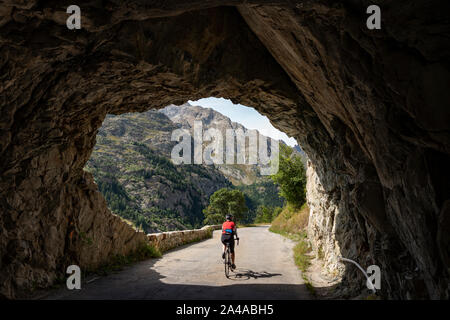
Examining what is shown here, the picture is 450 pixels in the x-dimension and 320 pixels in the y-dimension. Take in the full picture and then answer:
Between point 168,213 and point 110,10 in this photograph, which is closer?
point 110,10

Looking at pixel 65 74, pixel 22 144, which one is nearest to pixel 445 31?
pixel 65 74

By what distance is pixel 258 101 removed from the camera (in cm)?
1062

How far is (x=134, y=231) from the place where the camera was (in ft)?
43.8

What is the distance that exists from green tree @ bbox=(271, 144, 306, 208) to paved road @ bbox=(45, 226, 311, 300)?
16.4 meters

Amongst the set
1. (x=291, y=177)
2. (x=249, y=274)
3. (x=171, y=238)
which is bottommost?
(x=171, y=238)

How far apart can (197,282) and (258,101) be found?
22.1ft

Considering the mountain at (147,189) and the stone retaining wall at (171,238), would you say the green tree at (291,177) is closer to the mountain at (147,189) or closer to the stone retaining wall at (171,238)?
the stone retaining wall at (171,238)

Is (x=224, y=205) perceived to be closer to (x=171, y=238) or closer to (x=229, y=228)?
(x=171, y=238)

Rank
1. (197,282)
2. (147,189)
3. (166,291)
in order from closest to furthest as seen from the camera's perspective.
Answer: (166,291)
(197,282)
(147,189)

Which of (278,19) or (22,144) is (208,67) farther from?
(22,144)

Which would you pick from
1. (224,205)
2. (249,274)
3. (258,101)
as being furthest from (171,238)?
(224,205)

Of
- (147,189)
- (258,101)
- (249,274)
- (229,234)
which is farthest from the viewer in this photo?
(147,189)

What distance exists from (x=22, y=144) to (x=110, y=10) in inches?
166

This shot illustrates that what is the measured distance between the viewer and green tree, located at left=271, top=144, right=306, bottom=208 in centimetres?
2825
